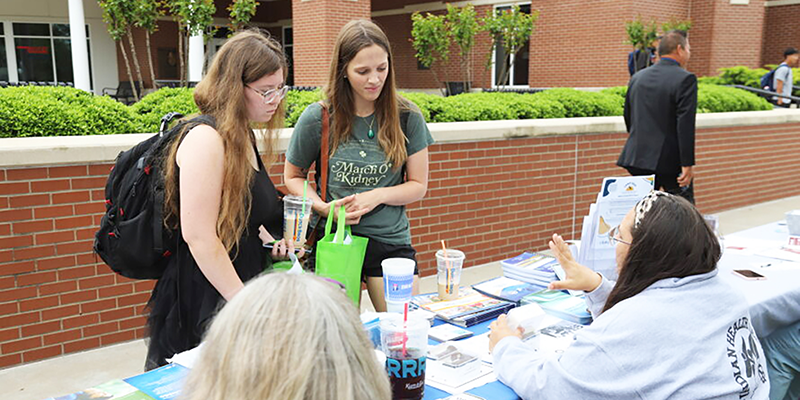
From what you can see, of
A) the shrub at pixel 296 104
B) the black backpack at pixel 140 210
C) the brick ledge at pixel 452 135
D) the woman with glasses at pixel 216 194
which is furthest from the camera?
the shrub at pixel 296 104

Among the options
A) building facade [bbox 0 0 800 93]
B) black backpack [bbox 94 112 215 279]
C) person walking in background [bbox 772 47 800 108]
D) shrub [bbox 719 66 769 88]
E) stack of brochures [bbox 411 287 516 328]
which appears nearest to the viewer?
black backpack [bbox 94 112 215 279]

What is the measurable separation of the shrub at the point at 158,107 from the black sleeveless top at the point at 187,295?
2.81 meters

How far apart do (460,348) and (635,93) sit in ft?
14.1

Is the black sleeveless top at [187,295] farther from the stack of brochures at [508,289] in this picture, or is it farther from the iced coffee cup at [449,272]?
the stack of brochures at [508,289]

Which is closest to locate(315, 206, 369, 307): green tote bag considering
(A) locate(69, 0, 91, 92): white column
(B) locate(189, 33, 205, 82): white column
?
(B) locate(189, 33, 205, 82): white column

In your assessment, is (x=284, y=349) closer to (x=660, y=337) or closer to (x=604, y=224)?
(x=660, y=337)

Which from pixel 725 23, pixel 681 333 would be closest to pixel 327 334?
pixel 681 333

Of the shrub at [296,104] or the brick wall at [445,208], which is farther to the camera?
the shrub at [296,104]

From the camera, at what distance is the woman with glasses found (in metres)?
2.19

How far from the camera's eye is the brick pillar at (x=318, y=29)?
15.6 meters

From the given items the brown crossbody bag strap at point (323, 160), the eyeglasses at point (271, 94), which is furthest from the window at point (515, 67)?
the eyeglasses at point (271, 94)

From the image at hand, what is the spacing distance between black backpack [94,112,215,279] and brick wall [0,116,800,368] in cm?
197

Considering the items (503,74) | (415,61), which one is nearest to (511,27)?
(503,74)

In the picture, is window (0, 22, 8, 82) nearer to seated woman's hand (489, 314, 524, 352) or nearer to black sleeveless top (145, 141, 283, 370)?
black sleeveless top (145, 141, 283, 370)
